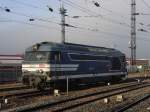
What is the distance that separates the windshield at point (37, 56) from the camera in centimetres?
2617

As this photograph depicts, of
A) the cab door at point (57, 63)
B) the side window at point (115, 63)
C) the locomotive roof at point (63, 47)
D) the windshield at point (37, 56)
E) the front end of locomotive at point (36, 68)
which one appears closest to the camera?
the front end of locomotive at point (36, 68)

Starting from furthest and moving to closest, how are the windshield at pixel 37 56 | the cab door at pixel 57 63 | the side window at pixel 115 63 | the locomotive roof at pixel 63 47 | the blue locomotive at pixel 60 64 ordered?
the side window at pixel 115 63, the locomotive roof at pixel 63 47, the cab door at pixel 57 63, the windshield at pixel 37 56, the blue locomotive at pixel 60 64

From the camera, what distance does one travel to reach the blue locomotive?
85.2ft

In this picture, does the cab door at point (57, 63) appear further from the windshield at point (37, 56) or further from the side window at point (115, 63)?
the side window at point (115, 63)

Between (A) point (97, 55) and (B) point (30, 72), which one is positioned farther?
(A) point (97, 55)

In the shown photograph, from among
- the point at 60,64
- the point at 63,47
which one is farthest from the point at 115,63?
the point at 60,64

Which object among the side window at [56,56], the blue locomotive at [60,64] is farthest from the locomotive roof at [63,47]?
the side window at [56,56]

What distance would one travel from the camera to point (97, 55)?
33.4 metres

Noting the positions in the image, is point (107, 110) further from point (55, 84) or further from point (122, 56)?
point (122, 56)

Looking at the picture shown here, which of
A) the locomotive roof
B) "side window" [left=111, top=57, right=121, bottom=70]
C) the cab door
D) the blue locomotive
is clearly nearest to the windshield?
the blue locomotive

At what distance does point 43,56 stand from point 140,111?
10.9m

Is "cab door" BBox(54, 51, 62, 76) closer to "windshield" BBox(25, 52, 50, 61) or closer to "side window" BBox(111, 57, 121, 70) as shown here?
"windshield" BBox(25, 52, 50, 61)

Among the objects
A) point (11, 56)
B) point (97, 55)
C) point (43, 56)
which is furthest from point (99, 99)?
point (11, 56)

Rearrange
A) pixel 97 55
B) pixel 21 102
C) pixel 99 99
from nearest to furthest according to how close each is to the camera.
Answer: pixel 21 102 → pixel 99 99 → pixel 97 55
